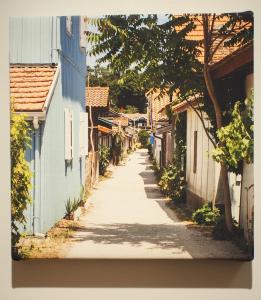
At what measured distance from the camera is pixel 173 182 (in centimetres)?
465

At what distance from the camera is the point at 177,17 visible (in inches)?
163

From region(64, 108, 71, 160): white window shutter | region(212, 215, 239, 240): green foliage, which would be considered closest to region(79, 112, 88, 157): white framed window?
region(64, 108, 71, 160): white window shutter

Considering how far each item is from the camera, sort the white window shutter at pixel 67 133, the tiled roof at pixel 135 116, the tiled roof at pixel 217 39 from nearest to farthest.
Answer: the tiled roof at pixel 217 39 → the white window shutter at pixel 67 133 → the tiled roof at pixel 135 116

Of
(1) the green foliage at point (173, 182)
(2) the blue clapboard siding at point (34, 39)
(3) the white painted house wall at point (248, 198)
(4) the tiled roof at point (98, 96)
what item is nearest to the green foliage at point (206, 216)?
(3) the white painted house wall at point (248, 198)

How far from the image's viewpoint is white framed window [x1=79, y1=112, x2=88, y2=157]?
434 centimetres

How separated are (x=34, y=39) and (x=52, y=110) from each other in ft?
2.16

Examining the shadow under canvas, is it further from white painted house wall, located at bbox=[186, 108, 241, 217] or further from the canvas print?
white painted house wall, located at bbox=[186, 108, 241, 217]

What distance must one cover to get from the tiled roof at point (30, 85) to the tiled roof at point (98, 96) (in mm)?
368

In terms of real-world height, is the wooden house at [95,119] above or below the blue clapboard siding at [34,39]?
below

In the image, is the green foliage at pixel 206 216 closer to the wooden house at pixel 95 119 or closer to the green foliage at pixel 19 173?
the wooden house at pixel 95 119

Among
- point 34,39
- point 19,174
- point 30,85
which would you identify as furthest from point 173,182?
point 34,39

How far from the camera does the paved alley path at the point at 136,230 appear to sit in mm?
4047
